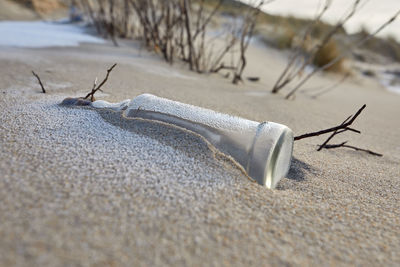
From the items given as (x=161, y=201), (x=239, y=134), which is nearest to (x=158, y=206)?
(x=161, y=201)

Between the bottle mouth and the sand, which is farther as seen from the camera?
the bottle mouth

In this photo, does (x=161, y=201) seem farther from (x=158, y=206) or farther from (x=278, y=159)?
(x=278, y=159)

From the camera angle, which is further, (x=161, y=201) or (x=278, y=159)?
(x=278, y=159)

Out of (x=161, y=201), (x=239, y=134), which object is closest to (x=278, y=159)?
(x=239, y=134)

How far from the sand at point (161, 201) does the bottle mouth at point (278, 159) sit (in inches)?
1.4

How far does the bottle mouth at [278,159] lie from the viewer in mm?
795

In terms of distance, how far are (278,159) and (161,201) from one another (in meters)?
0.33

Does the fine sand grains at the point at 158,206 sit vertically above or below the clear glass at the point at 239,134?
below

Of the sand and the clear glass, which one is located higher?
the clear glass

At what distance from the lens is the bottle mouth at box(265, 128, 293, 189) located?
80 centimetres

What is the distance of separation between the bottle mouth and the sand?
0.04 metres

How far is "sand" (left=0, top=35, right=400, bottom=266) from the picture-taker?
1.75 ft

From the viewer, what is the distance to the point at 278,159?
0.81 meters

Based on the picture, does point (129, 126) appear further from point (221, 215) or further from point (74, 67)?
point (74, 67)
